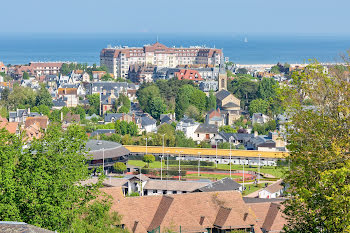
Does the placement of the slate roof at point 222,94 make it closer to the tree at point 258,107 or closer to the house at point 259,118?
the tree at point 258,107

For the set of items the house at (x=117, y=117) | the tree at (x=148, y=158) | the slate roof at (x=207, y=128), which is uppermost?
the house at (x=117, y=117)

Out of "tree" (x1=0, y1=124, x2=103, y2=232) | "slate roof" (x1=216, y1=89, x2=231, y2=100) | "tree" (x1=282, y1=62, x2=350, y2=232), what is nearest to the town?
"slate roof" (x1=216, y1=89, x2=231, y2=100)

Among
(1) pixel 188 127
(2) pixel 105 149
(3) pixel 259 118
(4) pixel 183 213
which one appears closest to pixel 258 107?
(3) pixel 259 118

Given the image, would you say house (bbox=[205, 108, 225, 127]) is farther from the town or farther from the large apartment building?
the large apartment building

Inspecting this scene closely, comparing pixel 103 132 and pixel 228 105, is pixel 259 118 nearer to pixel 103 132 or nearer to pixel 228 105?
pixel 228 105

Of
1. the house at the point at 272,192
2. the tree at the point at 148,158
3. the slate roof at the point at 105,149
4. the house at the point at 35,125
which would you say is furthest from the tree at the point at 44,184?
the house at the point at 35,125

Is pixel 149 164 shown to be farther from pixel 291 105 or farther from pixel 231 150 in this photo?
pixel 291 105
